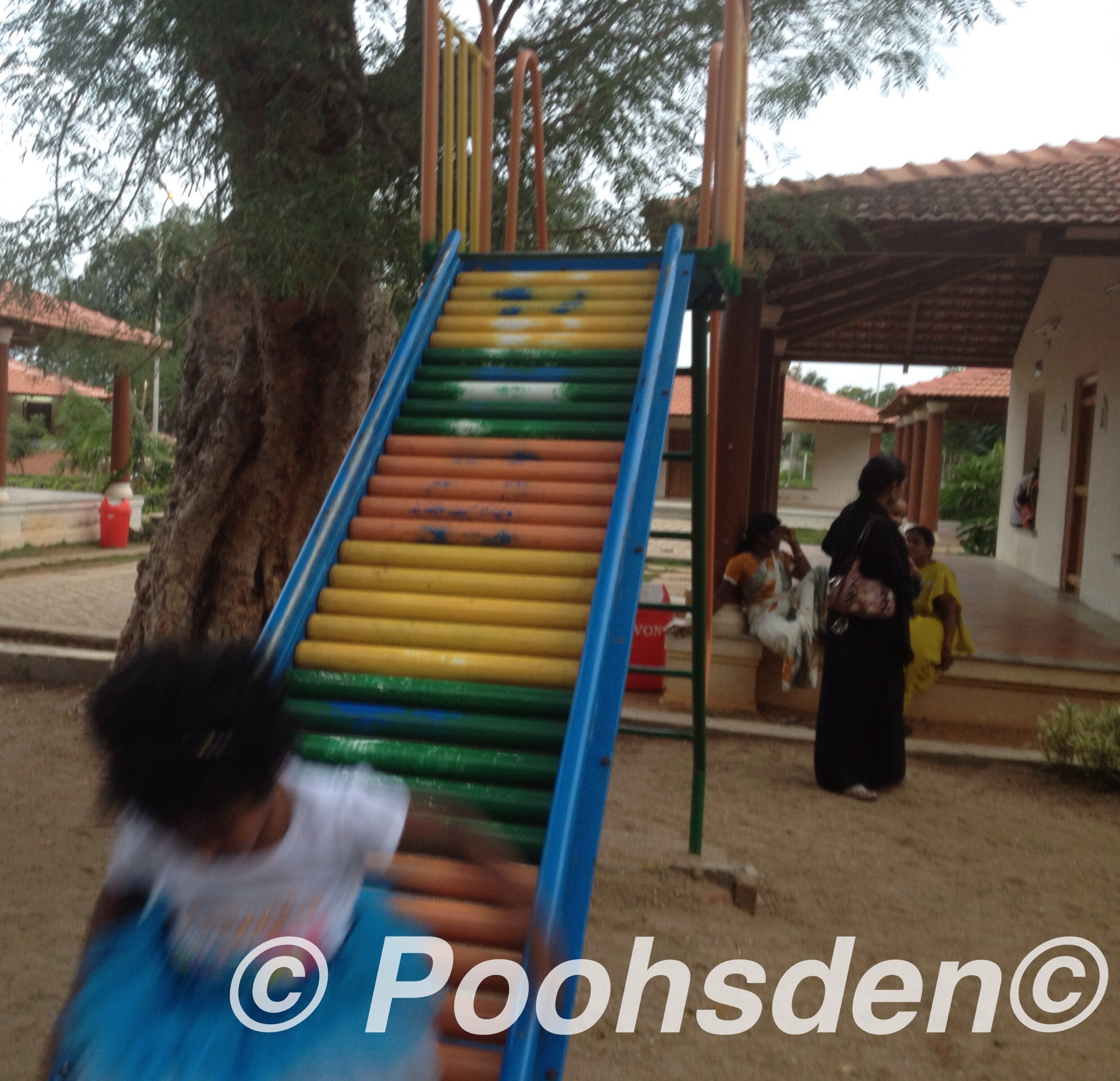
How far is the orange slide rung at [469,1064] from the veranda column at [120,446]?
14254 mm

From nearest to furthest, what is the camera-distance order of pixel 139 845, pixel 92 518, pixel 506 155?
pixel 139 845 < pixel 506 155 < pixel 92 518

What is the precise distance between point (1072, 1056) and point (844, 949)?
80 cm

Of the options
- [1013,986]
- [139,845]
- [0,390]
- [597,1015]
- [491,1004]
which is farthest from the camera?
[0,390]

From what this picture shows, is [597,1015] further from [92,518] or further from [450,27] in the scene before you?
[92,518]

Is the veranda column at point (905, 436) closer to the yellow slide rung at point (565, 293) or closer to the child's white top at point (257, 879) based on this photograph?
the yellow slide rung at point (565, 293)

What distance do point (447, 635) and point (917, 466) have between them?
21.1 metres

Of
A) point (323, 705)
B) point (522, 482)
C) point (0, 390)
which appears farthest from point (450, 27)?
point (0, 390)

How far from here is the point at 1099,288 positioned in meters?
9.74

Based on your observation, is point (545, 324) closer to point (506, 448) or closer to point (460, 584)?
point (506, 448)

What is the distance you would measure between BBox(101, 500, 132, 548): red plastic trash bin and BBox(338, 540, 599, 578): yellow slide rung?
13.4 meters

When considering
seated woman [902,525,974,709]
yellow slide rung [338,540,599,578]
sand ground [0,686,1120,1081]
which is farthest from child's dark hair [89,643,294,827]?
seated woman [902,525,974,709]

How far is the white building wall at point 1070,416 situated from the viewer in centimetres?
908

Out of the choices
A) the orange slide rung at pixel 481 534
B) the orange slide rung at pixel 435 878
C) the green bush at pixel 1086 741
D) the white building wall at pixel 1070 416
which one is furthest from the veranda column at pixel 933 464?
the orange slide rung at pixel 435 878

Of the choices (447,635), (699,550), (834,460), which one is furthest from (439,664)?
(834,460)
